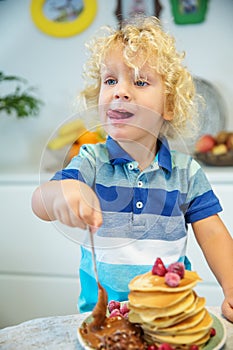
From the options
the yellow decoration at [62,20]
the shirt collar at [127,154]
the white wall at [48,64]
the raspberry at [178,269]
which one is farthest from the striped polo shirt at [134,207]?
the yellow decoration at [62,20]

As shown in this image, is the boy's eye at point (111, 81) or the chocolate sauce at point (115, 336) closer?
the chocolate sauce at point (115, 336)

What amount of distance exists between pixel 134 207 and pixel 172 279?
15 cm

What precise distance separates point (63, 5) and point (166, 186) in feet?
5.53

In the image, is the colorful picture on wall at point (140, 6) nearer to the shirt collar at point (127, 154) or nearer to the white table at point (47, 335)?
the shirt collar at point (127, 154)

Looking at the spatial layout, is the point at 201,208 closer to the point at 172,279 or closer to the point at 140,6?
→ the point at 172,279

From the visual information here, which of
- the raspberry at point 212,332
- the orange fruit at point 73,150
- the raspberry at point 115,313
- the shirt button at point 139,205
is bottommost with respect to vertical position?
the raspberry at point 212,332

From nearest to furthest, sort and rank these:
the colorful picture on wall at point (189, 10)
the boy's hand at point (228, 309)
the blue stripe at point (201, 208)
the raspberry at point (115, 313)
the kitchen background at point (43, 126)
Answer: the raspberry at point (115, 313) → the boy's hand at point (228, 309) → the blue stripe at point (201, 208) → the kitchen background at point (43, 126) → the colorful picture on wall at point (189, 10)

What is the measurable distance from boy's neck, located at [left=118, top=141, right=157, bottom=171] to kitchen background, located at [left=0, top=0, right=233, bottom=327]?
106cm

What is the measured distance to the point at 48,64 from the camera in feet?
7.99

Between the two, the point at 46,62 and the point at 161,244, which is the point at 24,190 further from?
the point at 161,244

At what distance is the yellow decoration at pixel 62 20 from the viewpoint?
2.36 meters

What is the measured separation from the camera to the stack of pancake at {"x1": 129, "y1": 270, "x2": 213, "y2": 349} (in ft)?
2.15

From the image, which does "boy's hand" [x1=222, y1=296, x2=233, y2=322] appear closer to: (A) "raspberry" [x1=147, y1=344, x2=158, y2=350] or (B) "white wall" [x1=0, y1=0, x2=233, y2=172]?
(A) "raspberry" [x1=147, y1=344, x2=158, y2=350]

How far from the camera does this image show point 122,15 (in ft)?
7.41
